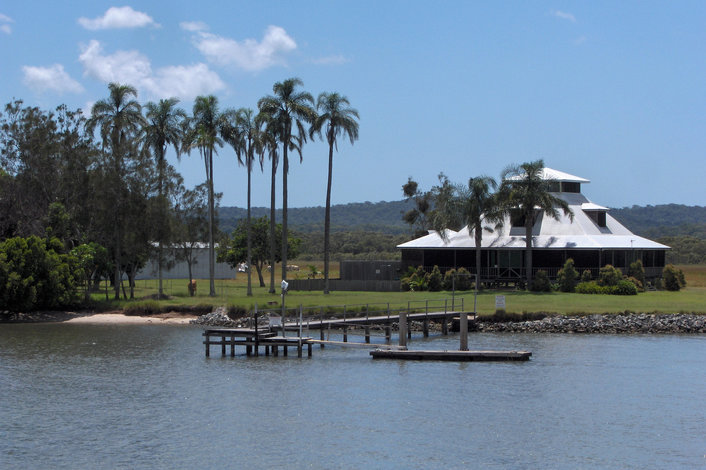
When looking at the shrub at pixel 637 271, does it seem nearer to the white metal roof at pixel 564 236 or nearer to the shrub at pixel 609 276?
the white metal roof at pixel 564 236

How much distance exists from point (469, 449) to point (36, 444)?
12.2 m

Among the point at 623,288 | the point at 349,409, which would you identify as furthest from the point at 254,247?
the point at 349,409

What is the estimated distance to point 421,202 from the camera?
99.1 metres

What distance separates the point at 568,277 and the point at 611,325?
54.8 ft

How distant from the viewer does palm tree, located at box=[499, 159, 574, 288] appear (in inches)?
2648

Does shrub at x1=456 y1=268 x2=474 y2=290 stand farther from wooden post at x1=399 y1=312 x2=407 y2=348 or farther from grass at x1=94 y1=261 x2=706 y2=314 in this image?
wooden post at x1=399 y1=312 x2=407 y2=348

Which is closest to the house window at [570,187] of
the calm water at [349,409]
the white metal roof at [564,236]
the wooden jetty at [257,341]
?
the white metal roof at [564,236]

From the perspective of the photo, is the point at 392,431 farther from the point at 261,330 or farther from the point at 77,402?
the point at 261,330

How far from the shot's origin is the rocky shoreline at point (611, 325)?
5059cm

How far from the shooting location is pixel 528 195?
67.2 metres

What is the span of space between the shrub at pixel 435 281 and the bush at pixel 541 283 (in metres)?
7.75

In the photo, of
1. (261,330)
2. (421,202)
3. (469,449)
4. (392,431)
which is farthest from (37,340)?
(421,202)

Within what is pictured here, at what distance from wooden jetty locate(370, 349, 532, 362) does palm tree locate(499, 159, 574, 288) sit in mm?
29630

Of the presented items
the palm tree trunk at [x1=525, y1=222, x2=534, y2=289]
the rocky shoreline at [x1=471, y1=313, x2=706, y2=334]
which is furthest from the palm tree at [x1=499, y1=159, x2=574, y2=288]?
the rocky shoreline at [x1=471, y1=313, x2=706, y2=334]
